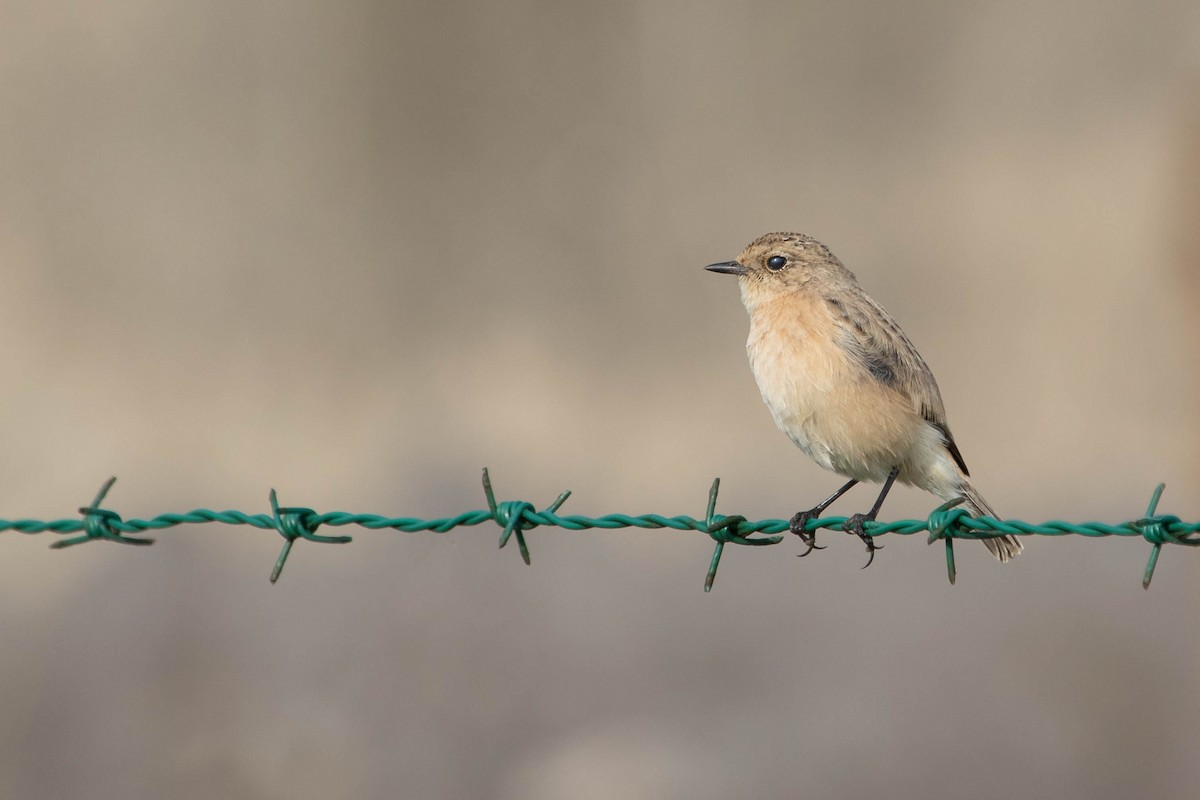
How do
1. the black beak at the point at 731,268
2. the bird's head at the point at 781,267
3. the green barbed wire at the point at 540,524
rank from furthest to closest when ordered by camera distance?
1. the black beak at the point at 731,268
2. the bird's head at the point at 781,267
3. the green barbed wire at the point at 540,524

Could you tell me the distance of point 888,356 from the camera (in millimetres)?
6551

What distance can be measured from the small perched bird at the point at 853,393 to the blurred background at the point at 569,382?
13.3ft

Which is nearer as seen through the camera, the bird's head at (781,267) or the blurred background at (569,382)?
the bird's head at (781,267)

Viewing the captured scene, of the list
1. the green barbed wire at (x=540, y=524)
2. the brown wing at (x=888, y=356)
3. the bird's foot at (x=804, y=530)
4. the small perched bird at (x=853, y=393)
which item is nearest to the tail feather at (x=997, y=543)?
the small perched bird at (x=853, y=393)

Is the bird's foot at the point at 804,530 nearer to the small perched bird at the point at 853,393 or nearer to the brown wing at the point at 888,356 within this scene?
the small perched bird at the point at 853,393

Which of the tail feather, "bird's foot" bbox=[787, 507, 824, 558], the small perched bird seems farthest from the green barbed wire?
the tail feather

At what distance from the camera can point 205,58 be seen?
1330 cm

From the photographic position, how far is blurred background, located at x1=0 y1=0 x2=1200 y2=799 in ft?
34.4

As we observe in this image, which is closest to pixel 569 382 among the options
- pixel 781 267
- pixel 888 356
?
pixel 781 267

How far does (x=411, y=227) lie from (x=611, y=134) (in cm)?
208

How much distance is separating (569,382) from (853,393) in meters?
7.01

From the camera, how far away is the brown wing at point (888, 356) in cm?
651

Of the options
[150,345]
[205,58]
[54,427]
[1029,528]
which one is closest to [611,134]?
[205,58]

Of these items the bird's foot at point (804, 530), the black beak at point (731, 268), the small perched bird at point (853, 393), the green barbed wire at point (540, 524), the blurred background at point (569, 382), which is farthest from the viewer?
the blurred background at point (569, 382)
